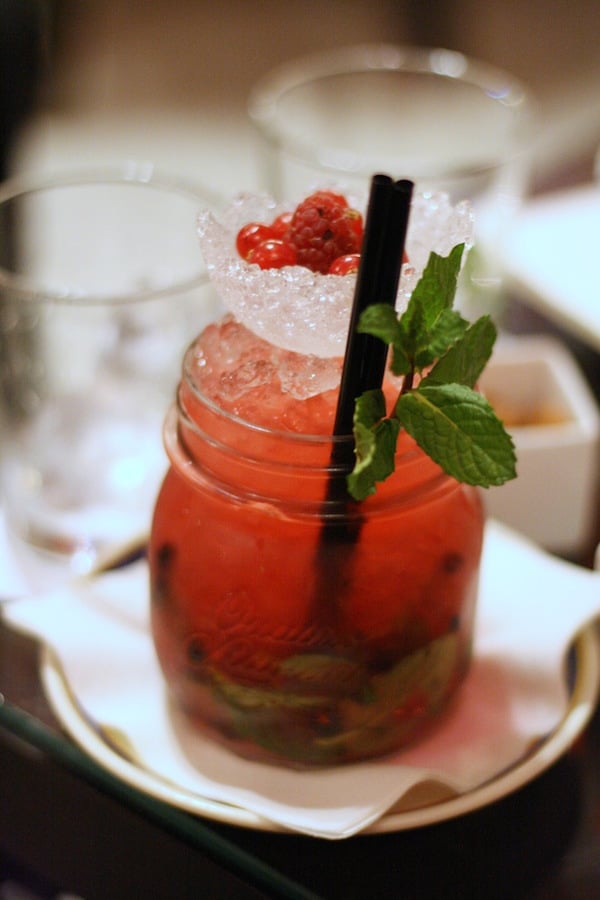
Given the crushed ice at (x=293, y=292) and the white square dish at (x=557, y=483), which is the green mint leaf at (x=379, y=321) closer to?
the crushed ice at (x=293, y=292)

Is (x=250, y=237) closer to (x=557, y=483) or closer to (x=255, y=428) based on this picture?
(x=255, y=428)

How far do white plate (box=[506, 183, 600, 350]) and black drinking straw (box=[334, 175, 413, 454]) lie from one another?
55cm

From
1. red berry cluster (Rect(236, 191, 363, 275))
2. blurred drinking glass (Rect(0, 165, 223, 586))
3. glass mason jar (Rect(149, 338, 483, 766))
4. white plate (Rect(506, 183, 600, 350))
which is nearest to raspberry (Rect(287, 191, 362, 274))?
red berry cluster (Rect(236, 191, 363, 275))

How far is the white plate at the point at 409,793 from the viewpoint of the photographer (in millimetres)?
630

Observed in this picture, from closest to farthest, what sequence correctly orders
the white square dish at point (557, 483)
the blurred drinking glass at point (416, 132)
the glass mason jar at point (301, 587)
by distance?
the glass mason jar at point (301, 587), the white square dish at point (557, 483), the blurred drinking glass at point (416, 132)

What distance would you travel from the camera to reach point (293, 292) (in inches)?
23.1

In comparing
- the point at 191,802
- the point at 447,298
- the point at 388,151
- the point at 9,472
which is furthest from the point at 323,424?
the point at 388,151

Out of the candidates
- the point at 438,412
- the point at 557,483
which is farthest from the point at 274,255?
the point at 557,483

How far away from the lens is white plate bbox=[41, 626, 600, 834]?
0.63m

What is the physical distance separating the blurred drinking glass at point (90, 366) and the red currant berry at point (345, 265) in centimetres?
28

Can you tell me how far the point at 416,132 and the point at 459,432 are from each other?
0.83m

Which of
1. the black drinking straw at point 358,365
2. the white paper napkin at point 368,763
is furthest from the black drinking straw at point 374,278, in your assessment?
the white paper napkin at point 368,763

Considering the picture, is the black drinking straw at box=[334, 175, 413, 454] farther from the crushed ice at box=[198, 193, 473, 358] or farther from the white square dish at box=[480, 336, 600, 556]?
the white square dish at box=[480, 336, 600, 556]

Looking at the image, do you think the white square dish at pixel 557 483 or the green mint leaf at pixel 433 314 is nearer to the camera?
the green mint leaf at pixel 433 314
